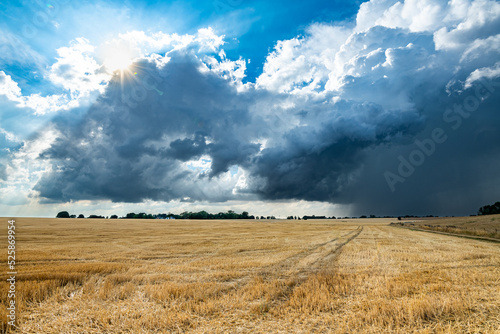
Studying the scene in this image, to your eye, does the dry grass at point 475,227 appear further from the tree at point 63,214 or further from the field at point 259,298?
the tree at point 63,214

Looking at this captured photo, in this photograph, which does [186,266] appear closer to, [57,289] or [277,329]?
[57,289]

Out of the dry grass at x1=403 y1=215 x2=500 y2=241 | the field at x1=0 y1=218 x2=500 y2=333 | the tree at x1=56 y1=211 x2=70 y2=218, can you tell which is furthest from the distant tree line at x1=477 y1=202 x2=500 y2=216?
the tree at x1=56 y1=211 x2=70 y2=218

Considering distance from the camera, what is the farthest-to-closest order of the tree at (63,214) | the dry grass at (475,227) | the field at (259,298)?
the tree at (63,214)
the dry grass at (475,227)
the field at (259,298)

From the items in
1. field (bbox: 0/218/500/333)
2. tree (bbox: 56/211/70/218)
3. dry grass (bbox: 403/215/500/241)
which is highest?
field (bbox: 0/218/500/333)

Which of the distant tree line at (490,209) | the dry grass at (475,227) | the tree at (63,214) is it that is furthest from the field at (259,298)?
the distant tree line at (490,209)

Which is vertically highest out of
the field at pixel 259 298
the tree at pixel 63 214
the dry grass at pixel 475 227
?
the field at pixel 259 298

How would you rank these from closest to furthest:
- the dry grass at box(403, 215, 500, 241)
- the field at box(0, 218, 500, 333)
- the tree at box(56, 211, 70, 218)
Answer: the field at box(0, 218, 500, 333)
the dry grass at box(403, 215, 500, 241)
the tree at box(56, 211, 70, 218)

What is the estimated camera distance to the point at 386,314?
678 centimetres

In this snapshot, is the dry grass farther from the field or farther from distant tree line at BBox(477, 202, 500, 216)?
distant tree line at BBox(477, 202, 500, 216)

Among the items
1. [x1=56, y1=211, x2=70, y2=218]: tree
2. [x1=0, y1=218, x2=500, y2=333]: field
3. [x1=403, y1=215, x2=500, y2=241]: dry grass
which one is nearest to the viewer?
[x1=0, y1=218, x2=500, y2=333]: field

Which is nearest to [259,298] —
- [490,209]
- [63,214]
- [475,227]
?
[475,227]

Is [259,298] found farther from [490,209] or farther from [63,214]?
[490,209]

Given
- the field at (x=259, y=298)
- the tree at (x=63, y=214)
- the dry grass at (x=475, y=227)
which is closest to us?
the field at (x=259, y=298)

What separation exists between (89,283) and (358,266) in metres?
12.4
